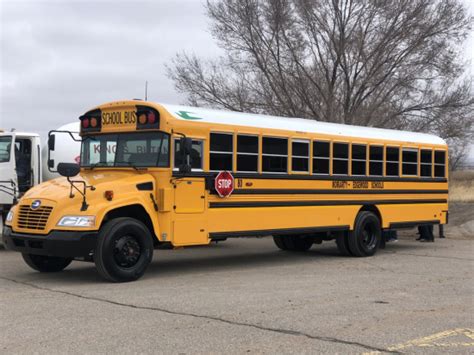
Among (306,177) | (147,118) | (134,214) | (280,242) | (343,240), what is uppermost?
(147,118)

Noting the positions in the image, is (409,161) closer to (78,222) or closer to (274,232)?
(274,232)

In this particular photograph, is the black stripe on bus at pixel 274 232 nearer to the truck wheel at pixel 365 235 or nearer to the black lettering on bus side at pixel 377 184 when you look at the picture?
the truck wheel at pixel 365 235

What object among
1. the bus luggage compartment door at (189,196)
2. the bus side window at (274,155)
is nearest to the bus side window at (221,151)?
the bus luggage compartment door at (189,196)

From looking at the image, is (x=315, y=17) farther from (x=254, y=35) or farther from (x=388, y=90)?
(x=388, y=90)

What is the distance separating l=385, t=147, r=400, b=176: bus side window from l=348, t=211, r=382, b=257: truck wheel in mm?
1069

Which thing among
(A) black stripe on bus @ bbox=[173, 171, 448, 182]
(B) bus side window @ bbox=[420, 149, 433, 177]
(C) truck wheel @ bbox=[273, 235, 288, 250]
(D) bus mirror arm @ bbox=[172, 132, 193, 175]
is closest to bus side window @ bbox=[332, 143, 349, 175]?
(A) black stripe on bus @ bbox=[173, 171, 448, 182]

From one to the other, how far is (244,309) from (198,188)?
10.3ft

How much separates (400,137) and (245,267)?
5107 millimetres

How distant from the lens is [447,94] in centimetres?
2108

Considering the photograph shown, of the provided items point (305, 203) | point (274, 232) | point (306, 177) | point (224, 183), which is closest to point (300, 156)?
point (306, 177)

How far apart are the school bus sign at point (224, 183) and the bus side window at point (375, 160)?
13.3ft

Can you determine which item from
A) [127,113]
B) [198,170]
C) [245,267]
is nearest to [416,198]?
[245,267]

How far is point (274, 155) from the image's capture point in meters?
11.4

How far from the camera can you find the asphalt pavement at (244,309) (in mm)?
5926
